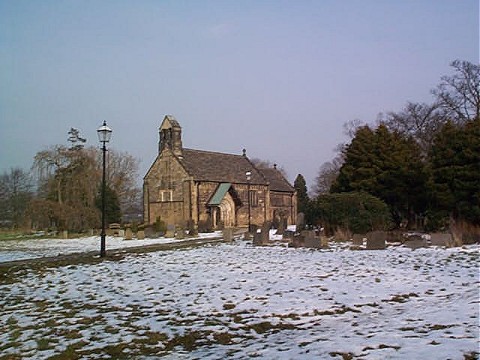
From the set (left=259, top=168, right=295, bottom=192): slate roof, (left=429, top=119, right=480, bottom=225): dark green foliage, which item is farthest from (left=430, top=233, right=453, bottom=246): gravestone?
(left=259, top=168, right=295, bottom=192): slate roof

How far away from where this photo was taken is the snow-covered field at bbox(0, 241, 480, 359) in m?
6.46

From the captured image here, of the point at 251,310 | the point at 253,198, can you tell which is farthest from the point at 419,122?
the point at 251,310

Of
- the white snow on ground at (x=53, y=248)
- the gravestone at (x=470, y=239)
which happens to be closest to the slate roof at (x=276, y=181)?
the white snow on ground at (x=53, y=248)

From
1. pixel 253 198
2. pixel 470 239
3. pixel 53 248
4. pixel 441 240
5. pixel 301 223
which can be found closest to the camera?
pixel 441 240

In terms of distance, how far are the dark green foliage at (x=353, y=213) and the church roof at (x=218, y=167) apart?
2555 cm

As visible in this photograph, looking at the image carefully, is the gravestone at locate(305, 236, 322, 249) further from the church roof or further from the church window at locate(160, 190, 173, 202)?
the church window at locate(160, 190, 173, 202)

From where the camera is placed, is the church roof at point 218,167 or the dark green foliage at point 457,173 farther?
the church roof at point 218,167

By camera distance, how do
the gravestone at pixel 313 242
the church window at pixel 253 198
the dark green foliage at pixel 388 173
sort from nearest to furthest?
the gravestone at pixel 313 242 → the dark green foliage at pixel 388 173 → the church window at pixel 253 198

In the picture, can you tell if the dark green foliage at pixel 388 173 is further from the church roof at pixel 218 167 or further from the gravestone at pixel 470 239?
the church roof at pixel 218 167

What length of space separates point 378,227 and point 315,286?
12.8m

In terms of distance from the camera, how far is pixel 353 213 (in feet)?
75.9

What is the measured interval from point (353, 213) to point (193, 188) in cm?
2620

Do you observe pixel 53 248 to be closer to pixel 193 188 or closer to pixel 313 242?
pixel 313 242

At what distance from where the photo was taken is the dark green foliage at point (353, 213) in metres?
22.7
